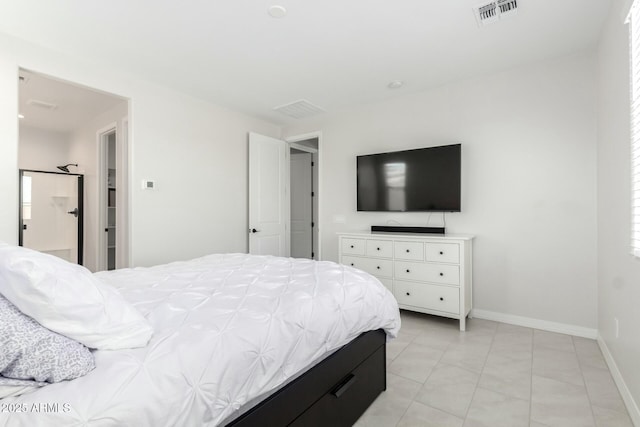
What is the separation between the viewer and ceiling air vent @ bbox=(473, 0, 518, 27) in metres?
2.14

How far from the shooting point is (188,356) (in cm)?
93

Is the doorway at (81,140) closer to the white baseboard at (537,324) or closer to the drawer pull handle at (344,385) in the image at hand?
the drawer pull handle at (344,385)

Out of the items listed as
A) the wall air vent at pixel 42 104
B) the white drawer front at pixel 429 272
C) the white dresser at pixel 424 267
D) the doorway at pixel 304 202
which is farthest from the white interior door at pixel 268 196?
the wall air vent at pixel 42 104

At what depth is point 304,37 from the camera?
2.48 meters

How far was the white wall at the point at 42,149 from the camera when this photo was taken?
4895 mm

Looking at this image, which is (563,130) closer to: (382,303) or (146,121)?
(382,303)

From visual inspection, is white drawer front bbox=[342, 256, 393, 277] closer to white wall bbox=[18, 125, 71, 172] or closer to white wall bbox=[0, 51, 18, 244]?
white wall bbox=[0, 51, 18, 244]

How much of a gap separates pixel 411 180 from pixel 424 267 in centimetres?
100

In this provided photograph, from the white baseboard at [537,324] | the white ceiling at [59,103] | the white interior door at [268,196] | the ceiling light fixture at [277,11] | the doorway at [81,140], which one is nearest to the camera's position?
the ceiling light fixture at [277,11]

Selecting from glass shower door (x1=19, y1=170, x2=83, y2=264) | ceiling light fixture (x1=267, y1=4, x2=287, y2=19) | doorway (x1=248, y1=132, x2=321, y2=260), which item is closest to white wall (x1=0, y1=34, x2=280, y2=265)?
doorway (x1=248, y1=132, x2=321, y2=260)

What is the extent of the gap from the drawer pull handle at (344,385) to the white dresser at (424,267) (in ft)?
5.72

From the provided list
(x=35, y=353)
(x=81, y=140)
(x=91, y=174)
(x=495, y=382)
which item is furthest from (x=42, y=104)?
(x=495, y=382)

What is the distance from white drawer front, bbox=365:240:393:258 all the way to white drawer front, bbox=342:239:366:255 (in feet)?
0.25

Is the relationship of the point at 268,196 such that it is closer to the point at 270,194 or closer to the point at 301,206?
the point at 270,194
